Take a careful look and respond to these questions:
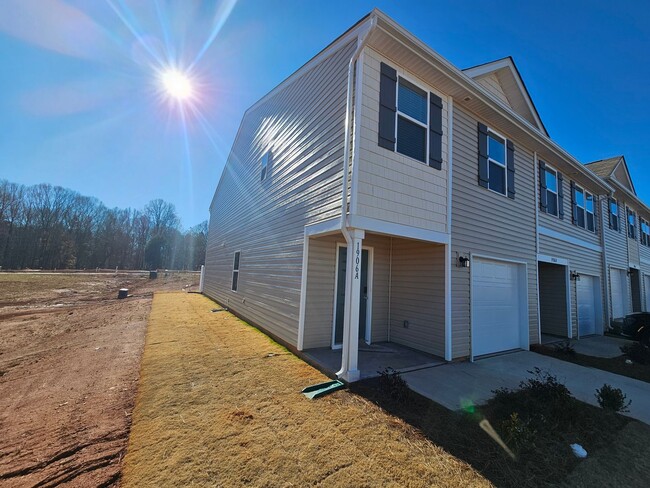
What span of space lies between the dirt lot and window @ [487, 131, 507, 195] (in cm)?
795

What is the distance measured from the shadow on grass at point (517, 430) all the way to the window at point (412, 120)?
159 inches

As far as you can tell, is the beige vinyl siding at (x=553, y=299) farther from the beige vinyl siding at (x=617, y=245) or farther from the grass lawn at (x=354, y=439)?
the grass lawn at (x=354, y=439)

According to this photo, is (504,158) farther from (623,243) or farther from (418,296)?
(623,243)

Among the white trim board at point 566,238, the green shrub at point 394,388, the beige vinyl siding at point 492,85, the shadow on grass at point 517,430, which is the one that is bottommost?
the shadow on grass at point 517,430

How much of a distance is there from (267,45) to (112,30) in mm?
3411

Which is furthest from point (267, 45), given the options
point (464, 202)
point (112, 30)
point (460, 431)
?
point (460, 431)

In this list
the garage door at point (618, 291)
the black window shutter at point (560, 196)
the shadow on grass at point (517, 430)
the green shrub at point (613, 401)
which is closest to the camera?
the shadow on grass at point (517, 430)

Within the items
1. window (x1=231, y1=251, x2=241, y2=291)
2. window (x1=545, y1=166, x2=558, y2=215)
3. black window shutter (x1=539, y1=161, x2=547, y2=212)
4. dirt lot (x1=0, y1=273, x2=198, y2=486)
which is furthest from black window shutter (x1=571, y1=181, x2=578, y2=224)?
dirt lot (x1=0, y1=273, x2=198, y2=486)

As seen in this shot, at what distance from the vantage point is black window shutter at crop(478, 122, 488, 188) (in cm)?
640

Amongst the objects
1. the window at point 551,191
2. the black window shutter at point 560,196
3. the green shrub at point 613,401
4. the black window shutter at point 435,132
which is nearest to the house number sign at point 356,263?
the black window shutter at point 435,132

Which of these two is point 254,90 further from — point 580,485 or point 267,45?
point 580,485

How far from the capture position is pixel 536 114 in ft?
26.5

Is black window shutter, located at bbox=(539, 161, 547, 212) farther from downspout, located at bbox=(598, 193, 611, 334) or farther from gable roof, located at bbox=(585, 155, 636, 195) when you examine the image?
gable roof, located at bbox=(585, 155, 636, 195)

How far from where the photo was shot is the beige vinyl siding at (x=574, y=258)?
8.14 m
